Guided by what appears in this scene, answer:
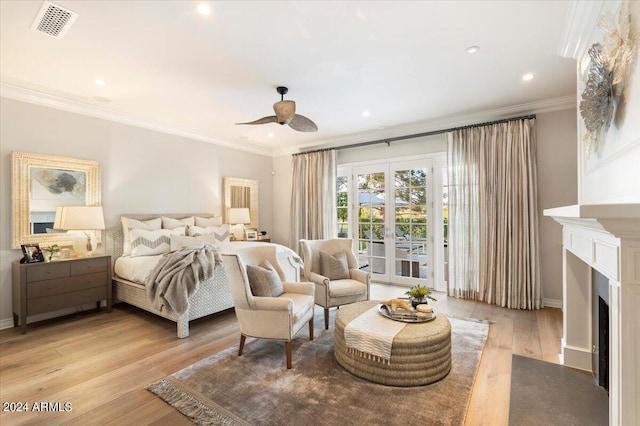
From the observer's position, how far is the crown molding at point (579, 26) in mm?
1986

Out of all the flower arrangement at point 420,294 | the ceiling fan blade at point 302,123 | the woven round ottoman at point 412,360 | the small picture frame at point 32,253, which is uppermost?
the ceiling fan blade at point 302,123

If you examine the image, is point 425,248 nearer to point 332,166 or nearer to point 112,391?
point 332,166

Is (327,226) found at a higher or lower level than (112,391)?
higher

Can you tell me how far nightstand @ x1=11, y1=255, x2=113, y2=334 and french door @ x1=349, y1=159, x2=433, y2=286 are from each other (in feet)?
12.8

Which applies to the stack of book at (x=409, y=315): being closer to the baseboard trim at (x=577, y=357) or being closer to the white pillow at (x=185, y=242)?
the baseboard trim at (x=577, y=357)

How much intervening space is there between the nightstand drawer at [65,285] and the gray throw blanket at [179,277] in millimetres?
902

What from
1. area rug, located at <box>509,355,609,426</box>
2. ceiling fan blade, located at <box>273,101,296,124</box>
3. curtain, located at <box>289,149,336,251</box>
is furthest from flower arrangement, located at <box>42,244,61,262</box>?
area rug, located at <box>509,355,609,426</box>

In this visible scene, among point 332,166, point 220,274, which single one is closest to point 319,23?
point 220,274

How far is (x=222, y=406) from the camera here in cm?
201

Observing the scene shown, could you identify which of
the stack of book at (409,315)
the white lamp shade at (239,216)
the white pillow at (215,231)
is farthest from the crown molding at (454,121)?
the stack of book at (409,315)

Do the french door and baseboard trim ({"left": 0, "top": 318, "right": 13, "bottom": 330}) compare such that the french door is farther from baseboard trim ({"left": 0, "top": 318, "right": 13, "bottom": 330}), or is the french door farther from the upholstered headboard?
baseboard trim ({"left": 0, "top": 318, "right": 13, "bottom": 330})

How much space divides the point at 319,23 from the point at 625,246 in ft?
7.44

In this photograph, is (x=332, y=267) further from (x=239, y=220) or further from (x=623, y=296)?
(x=623, y=296)

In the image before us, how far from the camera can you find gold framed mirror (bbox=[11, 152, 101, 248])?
3.45m
